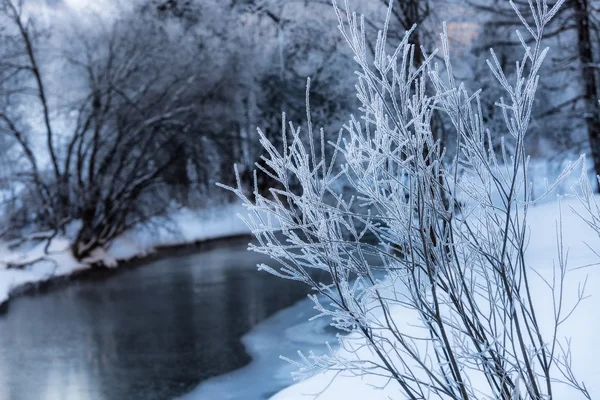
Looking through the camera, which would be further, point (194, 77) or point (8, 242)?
point (194, 77)

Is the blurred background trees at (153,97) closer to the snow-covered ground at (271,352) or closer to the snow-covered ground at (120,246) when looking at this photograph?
the snow-covered ground at (120,246)

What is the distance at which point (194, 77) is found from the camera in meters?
13.7

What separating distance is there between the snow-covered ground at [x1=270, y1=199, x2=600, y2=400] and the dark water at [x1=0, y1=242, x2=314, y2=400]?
1.52 m

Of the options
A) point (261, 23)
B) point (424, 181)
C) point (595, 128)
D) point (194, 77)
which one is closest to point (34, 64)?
point (194, 77)

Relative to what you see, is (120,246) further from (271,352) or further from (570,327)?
(570,327)

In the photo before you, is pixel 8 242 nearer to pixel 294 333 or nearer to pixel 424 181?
pixel 294 333

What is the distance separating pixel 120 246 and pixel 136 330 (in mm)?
5895

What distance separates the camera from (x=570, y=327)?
11.5 feet

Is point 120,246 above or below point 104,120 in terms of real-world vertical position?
below

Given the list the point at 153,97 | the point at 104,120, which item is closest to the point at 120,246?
the point at 104,120

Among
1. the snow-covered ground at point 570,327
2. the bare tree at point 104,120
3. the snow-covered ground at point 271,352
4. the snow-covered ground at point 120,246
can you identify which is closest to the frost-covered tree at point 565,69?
the snow-covered ground at point 570,327

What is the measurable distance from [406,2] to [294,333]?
4.30 metres

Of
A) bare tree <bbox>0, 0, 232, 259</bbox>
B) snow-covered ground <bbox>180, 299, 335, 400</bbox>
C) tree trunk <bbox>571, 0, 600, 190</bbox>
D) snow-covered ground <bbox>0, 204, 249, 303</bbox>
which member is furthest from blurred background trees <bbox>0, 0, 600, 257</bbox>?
snow-covered ground <bbox>180, 299, 335, 400</bbox>

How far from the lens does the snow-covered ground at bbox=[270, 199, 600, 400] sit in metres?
3.03
